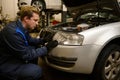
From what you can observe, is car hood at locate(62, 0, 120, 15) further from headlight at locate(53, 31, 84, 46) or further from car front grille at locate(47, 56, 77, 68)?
car front grille at locate(47, 56, 77, 68)

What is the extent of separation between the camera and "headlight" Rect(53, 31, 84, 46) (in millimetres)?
2514

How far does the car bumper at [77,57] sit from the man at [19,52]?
24 cm

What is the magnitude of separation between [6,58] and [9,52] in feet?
0.29

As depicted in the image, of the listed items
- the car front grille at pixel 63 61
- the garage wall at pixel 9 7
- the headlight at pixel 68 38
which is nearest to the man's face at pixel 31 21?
the headlight at pixel 68 38

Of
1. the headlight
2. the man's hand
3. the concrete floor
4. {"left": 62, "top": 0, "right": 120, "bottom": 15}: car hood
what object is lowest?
the concrete floor

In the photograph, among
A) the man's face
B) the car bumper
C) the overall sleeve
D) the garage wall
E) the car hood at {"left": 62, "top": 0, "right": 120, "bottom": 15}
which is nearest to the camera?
the overall sleeve

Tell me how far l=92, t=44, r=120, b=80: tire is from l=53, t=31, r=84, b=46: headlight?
1.11 ft

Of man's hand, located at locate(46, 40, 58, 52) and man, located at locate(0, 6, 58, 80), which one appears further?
man's hand, located at locate(46, 40, 58, 52)

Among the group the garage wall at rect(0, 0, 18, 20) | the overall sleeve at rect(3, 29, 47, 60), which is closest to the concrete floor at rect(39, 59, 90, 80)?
the overall sleeve at rect(3, 29, 47, 60)

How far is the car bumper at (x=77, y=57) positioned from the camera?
2486 millimetres

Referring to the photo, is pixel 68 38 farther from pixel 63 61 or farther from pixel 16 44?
pixel 16 44

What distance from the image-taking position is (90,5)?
3293mm

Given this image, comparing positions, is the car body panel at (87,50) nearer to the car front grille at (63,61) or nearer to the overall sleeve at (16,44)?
the car front grille at (63,61)

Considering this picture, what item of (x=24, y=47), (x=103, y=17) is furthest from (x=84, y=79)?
(x=24, y=47)
